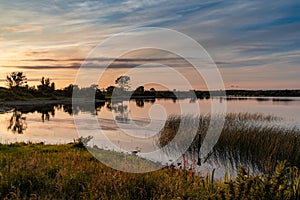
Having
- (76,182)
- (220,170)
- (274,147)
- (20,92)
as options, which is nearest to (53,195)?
(76,182)

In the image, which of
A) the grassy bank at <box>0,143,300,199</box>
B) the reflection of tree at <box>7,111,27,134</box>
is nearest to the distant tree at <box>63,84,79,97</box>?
the reflection of tree at <box>7,111,27,134</box>

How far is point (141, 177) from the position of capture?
7.48 m

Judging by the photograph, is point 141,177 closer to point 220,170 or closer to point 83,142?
point 220,170

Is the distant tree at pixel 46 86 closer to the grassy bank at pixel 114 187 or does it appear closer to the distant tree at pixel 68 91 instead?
the distant tree at pixel 68 91

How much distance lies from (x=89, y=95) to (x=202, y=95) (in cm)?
5795

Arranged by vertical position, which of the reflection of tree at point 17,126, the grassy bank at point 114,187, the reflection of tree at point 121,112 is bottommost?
the reflection of tree at point 17,126

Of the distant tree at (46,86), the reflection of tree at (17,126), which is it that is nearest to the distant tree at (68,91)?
the distant tree at (46,86)

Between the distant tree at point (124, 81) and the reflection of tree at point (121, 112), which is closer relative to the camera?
the distant tree at point (124, 81)

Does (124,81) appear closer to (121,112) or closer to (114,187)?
(121,112)

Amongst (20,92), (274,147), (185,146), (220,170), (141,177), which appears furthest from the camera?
(20,92)

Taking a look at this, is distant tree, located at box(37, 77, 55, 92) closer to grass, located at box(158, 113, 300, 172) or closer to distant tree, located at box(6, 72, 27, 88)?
distant tree, located at box(6, 72, 27, 88)

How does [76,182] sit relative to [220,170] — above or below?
above

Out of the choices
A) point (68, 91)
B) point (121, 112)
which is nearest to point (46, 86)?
point (68, 91)

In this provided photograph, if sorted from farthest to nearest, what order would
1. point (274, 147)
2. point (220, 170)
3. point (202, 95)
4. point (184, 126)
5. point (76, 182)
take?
point (202, 95) < point (184, 126) < point (274, 147) < point (220, 170) < point (76, 182)
